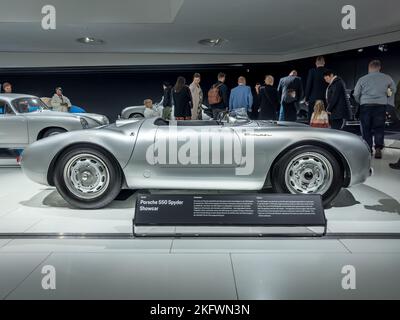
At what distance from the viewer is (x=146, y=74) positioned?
5.69 m

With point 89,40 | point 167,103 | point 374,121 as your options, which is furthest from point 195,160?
point 89,40

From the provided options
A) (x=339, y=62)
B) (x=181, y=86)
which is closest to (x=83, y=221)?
(x=181, y=86)

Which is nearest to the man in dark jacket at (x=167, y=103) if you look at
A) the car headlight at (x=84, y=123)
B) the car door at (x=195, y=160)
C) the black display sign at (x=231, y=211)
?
the car headlight at (x=84, y=123)

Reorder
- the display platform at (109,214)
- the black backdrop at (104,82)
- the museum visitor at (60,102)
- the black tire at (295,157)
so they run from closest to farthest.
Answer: the display platform at (109,214) → the black tire at (295,157) → the black backdrop at (104,82) → the museum visitor at (60,102)

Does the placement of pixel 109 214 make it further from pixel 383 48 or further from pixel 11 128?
pixel 383 48

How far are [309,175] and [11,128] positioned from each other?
5.45m

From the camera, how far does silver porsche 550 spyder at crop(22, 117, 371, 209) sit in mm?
3379

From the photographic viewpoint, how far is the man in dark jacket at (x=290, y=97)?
5996 mm

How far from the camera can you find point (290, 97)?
246 inches

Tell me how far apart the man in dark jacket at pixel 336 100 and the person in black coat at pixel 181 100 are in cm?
215

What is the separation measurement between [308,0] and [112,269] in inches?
240

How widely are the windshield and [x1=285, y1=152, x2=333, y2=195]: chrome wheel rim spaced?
201 inches

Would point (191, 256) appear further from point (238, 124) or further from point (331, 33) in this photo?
point (331, 33)

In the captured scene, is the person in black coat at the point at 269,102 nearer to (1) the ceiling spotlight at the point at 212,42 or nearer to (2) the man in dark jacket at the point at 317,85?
(2) the man in dark jacket at the point at 317,85
